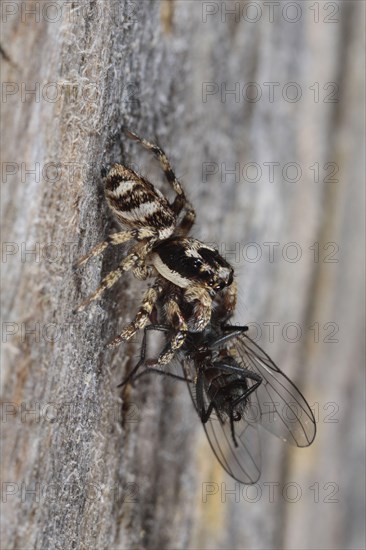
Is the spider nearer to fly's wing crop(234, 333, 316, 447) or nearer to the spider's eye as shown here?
the spider's eye

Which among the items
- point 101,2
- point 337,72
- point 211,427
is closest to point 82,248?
point 101,2

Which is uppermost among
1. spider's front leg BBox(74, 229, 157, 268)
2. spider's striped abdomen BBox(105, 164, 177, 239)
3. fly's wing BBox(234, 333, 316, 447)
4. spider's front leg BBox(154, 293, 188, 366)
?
spider's striped abdomen BBox(105, 164, 177, 239)

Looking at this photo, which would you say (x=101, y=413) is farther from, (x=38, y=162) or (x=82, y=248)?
(x=38, y=162)

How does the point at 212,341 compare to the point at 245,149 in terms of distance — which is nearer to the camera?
the point at 212,341

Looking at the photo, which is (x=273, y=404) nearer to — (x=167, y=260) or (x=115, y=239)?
(x=167, y=260)

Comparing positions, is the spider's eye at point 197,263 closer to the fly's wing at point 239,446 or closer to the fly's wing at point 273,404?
the fly's wing at point 273,404

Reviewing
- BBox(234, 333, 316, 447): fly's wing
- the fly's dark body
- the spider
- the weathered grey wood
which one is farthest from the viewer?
BBox(234, 333, 316, 447): fly's wing

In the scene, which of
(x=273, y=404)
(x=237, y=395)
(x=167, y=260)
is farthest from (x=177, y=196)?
(x=273, y=404)

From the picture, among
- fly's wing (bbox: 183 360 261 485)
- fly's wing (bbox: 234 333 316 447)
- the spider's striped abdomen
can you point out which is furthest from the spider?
fly's wing (bbox: 183 360 261 485)
